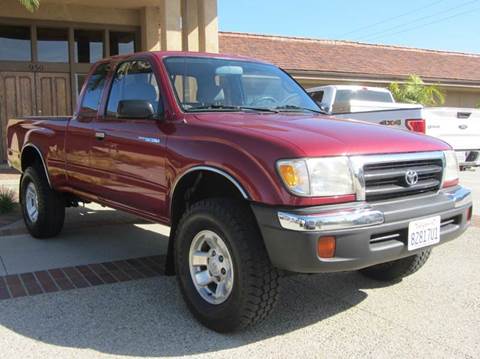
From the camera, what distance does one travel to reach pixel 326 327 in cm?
372

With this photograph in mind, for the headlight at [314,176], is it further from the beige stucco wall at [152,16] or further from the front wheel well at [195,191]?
the beige stucco wall at [152,16]

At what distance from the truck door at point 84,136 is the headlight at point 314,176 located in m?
2.52

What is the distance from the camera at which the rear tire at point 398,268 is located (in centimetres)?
445

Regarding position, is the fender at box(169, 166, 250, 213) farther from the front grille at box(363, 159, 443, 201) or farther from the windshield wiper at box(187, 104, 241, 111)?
the front grille at box(363, 159, 443, 201)

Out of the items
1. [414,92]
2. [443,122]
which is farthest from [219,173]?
[414,92]

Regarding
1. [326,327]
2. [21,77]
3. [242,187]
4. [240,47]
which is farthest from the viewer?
[240,47]

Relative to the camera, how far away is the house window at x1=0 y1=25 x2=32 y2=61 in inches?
523

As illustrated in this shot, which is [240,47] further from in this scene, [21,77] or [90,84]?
[90,84]

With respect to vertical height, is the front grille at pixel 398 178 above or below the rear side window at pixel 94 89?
below

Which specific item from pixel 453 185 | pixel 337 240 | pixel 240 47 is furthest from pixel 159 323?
pixel 240 47

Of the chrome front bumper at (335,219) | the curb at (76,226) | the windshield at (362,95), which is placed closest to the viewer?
the chrome front bumper at (335,219)

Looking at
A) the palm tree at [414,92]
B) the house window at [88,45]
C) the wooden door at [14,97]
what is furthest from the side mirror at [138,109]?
the palm tree at [414,92]

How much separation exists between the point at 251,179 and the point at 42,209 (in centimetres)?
364

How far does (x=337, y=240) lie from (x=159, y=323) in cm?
146
